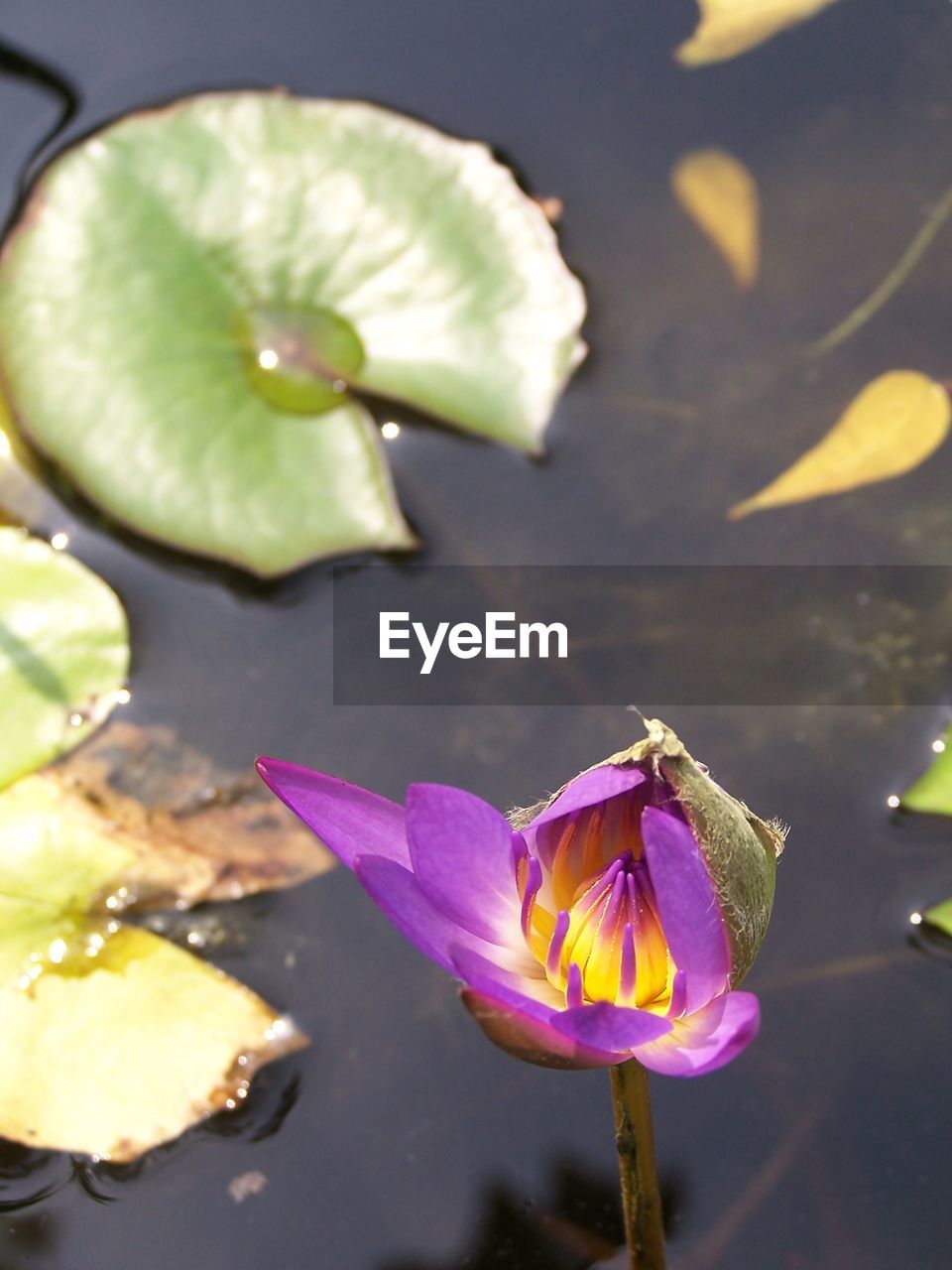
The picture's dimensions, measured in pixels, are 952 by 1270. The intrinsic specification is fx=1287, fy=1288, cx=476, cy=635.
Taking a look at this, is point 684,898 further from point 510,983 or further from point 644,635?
point 644,635

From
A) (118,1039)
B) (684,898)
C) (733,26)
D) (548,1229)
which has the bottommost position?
(548,1229)

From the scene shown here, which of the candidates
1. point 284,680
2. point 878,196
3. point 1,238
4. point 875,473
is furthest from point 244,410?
point 878,196

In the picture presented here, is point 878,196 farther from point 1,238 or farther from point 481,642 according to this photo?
point 1,238

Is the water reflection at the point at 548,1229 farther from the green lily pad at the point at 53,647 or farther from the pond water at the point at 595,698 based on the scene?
the green lily pad at the point at 53,647

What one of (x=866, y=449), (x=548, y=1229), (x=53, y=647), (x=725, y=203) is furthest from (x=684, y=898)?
(x=725, y=203)

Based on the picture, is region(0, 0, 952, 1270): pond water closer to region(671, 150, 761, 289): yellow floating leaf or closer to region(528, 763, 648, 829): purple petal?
region(671, 150, 761, 289): yellow floating leaf

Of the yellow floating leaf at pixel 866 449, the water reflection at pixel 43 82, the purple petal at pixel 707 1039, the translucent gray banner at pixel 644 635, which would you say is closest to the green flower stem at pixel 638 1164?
the purple petal at pixel 707 1039
